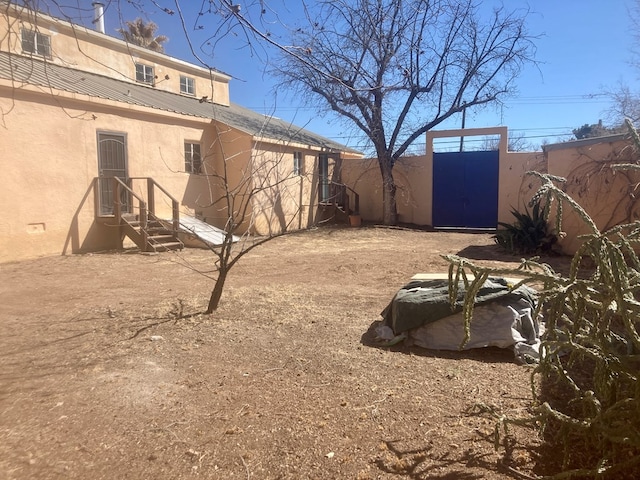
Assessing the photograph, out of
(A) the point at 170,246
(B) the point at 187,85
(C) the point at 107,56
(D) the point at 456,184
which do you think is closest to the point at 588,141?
(D) the point at 456,184

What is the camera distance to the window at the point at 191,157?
12827 mm

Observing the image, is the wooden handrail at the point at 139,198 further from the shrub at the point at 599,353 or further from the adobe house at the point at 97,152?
the shrub at the point at 599,353

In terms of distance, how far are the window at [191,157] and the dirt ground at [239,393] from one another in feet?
24.0

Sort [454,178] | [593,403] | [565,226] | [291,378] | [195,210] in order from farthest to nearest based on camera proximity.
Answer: [454,178]
[195,210]
[565,226]
[291,378]
[593,403]

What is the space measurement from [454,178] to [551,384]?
13.7 metres

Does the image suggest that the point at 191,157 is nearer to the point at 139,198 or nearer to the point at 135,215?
the point at 135,215

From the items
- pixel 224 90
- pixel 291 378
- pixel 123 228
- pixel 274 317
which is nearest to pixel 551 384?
pixel 291 378

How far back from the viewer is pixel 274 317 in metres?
4.81

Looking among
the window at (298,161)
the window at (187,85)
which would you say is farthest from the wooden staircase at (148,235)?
the window at (187,85)

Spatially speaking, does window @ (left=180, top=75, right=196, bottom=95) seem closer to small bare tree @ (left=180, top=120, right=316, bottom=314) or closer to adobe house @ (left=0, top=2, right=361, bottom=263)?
adobe house @ (left=0, top=2, right=361, bottom=263)

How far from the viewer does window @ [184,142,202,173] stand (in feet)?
42.1

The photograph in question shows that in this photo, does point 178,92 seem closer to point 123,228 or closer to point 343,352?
point 123,228

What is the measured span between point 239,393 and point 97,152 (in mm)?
8985

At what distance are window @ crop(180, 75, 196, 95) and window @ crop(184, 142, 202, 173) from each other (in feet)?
Answer: 15.4
